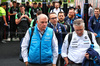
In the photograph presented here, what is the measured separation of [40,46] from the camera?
438 cm

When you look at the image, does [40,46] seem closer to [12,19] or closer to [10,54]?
[10,54]

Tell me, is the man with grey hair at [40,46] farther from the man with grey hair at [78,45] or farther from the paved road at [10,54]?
the paved road at [10,54]

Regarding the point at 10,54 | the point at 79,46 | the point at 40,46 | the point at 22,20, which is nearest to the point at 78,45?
the point at 79,46

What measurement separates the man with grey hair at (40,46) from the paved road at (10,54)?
12.5ft

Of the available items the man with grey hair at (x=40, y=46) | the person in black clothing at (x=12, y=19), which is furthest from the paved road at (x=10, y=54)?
the man with grey hair at (x=40, y=46)

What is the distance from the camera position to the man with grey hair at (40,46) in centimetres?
438

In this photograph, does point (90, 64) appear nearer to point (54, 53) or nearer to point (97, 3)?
point (54, 53)

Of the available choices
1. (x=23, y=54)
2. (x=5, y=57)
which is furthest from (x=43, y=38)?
(x=5, y=57)

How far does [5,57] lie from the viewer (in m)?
9.42

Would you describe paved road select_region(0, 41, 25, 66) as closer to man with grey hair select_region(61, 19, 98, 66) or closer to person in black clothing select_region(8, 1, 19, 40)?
person in black clothing select_region(8, 1, 19, 40)

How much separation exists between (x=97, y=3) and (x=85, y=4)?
243 cm

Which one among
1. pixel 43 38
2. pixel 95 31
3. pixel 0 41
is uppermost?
pixel 43 38

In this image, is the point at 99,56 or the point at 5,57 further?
the point at 5,57

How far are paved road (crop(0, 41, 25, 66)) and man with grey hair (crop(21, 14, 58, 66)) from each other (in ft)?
12.5
